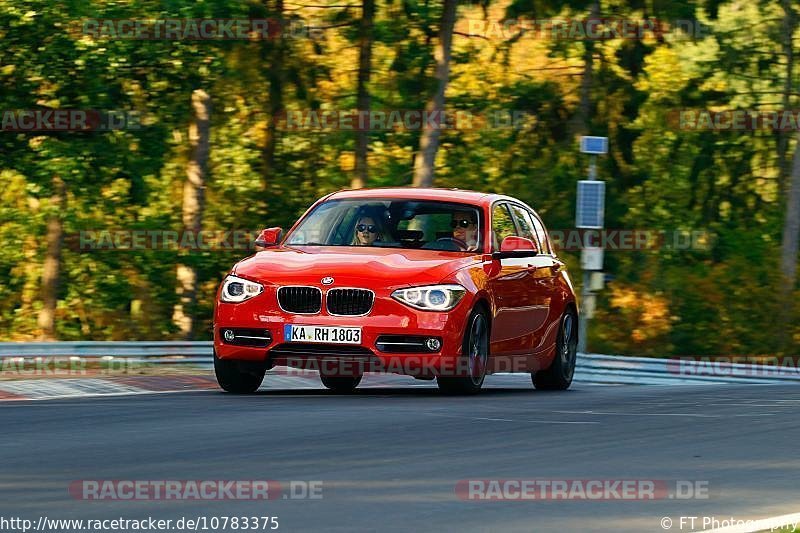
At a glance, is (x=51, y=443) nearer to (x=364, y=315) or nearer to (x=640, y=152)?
(x=364, y=315)

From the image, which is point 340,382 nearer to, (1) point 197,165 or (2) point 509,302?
(2) point 509,302

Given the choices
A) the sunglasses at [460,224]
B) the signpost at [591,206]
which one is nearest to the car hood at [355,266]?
the sunglasses at [460,224]

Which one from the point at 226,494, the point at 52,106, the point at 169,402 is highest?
the point at 226,494

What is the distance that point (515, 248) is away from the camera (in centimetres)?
1457

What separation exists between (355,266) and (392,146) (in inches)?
1071

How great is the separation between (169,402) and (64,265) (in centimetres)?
2517

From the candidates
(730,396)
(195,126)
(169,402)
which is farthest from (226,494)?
(195,126)

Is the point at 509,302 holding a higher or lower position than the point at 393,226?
lower

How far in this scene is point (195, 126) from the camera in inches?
1421

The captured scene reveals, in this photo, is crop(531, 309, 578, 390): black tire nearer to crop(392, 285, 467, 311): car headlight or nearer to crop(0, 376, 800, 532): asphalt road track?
crop(0, 376, 800, 532): asphalt road track

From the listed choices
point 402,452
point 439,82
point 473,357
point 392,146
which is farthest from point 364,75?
point 402,452

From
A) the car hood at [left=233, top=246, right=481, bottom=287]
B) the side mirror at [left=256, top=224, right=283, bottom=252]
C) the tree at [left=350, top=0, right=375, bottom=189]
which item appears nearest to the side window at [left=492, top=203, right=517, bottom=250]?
the car hood at [left=233, top=246, right=481, bottom=287]

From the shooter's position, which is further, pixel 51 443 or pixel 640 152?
pixel 640 152

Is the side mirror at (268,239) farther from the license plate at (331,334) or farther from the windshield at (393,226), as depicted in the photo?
the license plate at (331,334)
